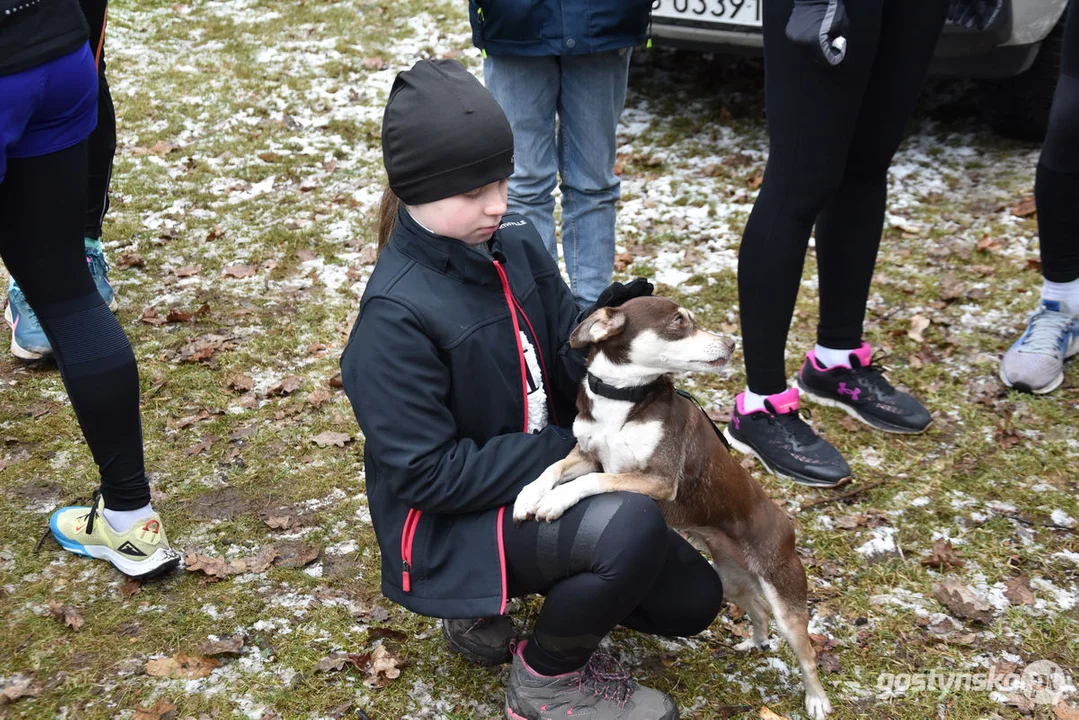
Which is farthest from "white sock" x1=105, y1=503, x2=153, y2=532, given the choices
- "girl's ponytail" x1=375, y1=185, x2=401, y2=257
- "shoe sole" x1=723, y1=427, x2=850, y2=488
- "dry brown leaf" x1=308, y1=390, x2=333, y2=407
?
"shoe sole" x1=723, y1=427, x2=850, y2=488

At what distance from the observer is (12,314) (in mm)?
4438

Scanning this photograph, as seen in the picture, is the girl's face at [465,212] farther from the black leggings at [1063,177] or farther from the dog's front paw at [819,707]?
the black leggings at [1063,177]

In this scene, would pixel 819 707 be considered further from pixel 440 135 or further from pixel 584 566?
pixel 440 135

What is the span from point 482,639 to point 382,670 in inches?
12.3

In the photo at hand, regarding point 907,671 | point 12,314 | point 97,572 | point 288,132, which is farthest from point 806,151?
point 288,132

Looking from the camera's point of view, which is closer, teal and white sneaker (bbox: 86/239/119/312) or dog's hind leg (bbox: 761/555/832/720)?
dog's hind leg (bbox: 761/555/832/720)

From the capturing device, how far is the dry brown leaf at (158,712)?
264cm

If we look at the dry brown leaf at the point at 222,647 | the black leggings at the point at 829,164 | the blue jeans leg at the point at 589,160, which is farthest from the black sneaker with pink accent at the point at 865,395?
the dry brown leaf at the point at 222,647

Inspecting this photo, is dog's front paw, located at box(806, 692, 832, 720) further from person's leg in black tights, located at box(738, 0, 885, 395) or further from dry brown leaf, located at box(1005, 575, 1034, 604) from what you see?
person's leg in black tights, located at box(738, 0, 885, 395)

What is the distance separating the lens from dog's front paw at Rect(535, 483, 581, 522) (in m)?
2.38

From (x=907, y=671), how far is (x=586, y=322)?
1502 mm

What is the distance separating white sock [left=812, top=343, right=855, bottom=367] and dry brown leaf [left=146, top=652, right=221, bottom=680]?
2709 millimetres

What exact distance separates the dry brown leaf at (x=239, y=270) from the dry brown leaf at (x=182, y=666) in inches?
109

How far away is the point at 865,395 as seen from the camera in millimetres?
4031
